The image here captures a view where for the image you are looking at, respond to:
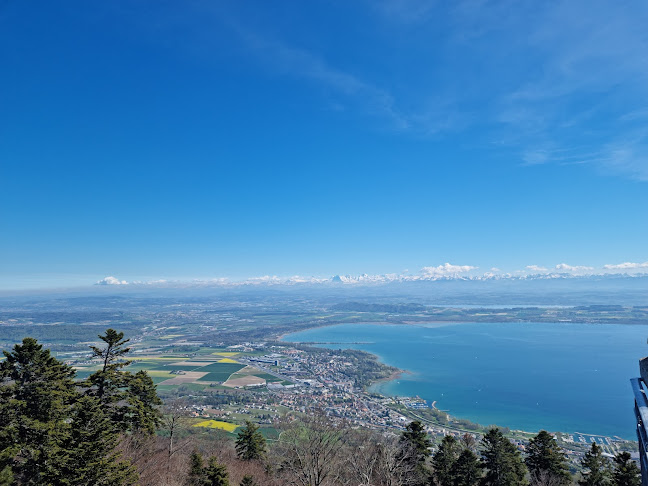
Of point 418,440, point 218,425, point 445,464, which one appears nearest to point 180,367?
point 218,425

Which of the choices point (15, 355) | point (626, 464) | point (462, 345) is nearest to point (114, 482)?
point (15, 355)

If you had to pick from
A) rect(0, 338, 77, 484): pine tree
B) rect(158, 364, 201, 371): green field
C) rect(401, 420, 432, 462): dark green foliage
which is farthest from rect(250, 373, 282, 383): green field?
rect(0, 338, 77, 484): pine tree

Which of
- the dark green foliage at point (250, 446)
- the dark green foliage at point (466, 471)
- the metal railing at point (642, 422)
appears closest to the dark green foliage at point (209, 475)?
the dark green foliage at point (250, 446)

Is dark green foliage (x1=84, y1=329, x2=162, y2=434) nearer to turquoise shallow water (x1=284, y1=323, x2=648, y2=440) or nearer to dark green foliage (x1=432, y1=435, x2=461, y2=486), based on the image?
dark green foliage (x1=432, y1=435, x2=461, y2=486)

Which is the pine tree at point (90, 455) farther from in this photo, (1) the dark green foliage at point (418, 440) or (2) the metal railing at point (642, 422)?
(1) the dark green foliage at point (418, 440)

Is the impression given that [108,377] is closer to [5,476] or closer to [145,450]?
[5,476]
